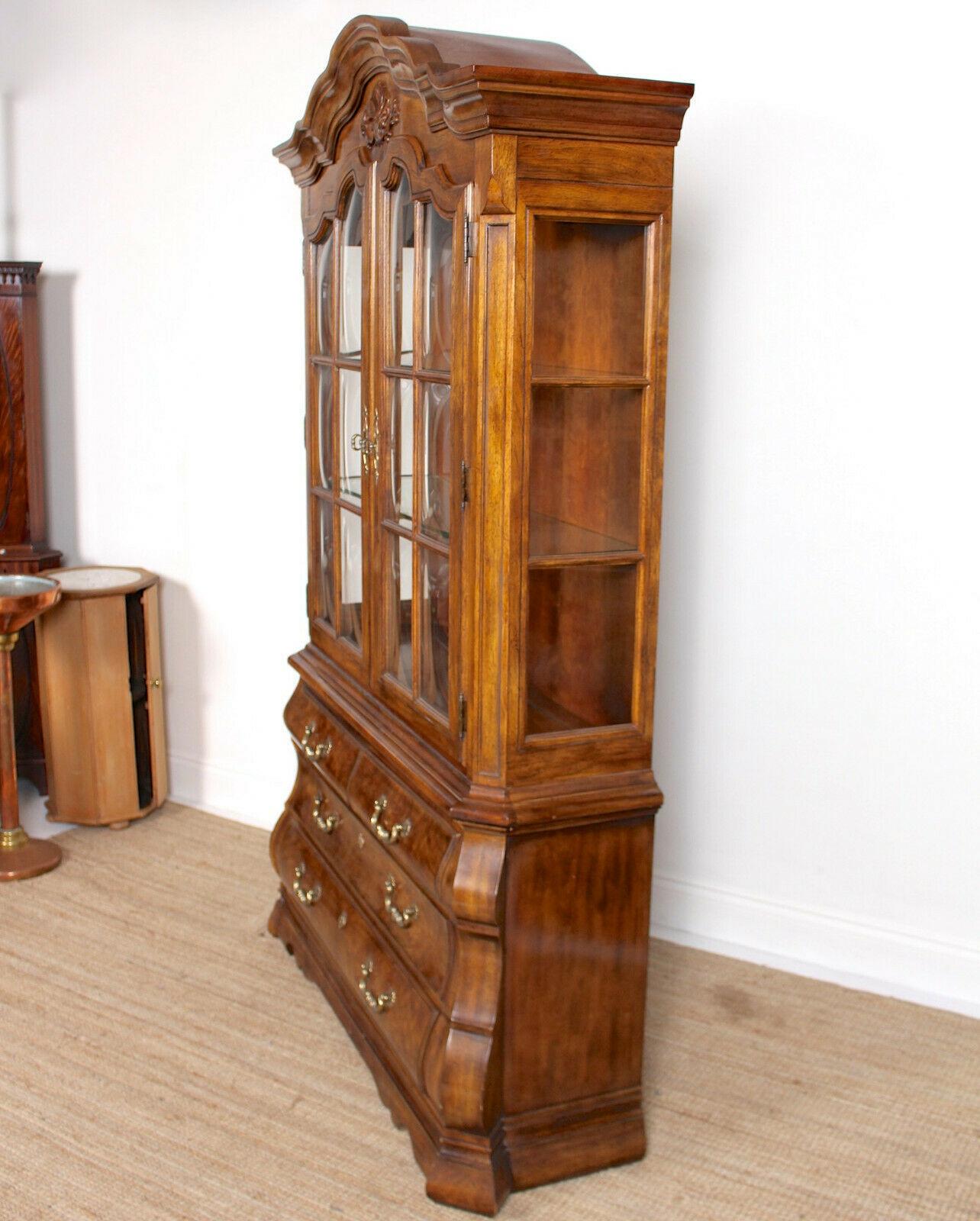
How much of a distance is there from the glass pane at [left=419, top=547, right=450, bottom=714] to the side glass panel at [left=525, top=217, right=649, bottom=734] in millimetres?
188

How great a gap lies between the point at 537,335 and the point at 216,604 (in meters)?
2.20

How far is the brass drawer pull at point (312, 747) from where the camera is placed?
9.62 feet

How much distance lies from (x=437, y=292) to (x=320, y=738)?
3.72ft

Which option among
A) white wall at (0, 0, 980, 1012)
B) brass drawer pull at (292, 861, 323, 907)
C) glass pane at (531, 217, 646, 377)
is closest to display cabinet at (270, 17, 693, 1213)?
glass pane at (531, 217, 646, 377)

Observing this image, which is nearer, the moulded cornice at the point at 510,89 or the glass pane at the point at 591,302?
the moulded cornice at the point at 510,89

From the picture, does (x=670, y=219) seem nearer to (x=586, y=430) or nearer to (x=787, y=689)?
(x=586, y=430)

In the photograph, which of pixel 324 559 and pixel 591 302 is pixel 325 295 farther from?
Result: pixel 591 302

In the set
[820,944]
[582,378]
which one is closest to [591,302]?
[582,378]

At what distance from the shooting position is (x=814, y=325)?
2977mm

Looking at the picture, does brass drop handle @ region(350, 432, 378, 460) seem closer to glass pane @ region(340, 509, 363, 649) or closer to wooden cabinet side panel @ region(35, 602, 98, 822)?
glass pane @ region(340, 509, 363, 649)

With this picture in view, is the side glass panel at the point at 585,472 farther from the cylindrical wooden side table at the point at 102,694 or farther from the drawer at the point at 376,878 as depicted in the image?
the cylindrical wooden side table at the point at 102,694

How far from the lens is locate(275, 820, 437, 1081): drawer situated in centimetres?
250

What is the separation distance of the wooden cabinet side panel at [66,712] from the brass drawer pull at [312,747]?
1131 mm

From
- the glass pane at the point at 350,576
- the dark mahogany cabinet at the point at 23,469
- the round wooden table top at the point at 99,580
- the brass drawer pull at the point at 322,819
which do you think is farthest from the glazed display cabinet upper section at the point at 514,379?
the dark mahogany cabinet at the point at 23,469
